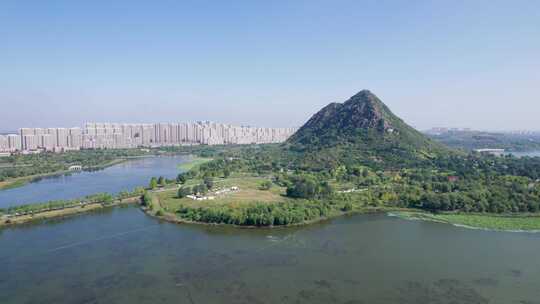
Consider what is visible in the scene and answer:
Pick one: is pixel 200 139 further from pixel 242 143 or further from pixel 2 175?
pixel 2 175

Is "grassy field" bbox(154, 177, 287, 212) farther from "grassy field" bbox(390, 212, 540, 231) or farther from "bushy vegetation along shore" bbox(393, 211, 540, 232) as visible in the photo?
"grassy field" bbox(390, 212, 540, 231)

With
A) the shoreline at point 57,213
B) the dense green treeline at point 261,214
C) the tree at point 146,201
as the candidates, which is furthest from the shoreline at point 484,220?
the shoreline at point 57,213

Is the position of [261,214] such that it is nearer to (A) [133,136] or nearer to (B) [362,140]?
(B) [362,140]

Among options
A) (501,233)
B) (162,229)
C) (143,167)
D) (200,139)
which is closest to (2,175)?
(143,167)

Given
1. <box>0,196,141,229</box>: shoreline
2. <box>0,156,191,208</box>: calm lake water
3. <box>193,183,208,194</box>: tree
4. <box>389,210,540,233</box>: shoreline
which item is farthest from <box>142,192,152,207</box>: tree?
<box>389,210,540,233</box>: shoreline

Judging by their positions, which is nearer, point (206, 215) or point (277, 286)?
point (277, 286)

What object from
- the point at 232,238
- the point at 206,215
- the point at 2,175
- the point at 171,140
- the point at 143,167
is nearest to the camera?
the point at 232,238
